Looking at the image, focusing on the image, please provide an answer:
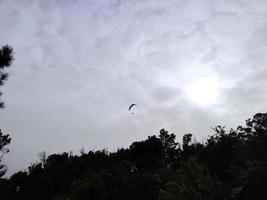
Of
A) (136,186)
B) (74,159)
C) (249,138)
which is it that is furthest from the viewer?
(74,159)

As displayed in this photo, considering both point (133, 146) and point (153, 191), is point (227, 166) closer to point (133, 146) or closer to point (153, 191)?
point (153, 191)

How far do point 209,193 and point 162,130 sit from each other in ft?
128

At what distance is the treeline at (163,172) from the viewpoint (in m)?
36.9

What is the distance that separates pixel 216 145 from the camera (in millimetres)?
54031

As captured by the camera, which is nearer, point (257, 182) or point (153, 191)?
point (257, 182)

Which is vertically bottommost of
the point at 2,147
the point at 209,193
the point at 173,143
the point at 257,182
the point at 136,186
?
the point at 257,182

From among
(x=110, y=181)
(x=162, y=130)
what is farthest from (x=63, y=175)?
(x=110, y=181)

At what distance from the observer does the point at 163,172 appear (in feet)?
171

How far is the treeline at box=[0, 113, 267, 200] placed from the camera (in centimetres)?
3691

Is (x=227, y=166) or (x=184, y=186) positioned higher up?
(x=227, y=166)

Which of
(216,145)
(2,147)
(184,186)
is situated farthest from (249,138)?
(2,147)

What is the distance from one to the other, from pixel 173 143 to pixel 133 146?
8077 millimetres

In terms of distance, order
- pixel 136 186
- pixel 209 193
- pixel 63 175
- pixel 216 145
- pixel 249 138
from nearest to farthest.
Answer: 1. pixel 209 193
2. pixel 136 186
3. pixel 216 145
4. pixel 249 138
5. pixel 63 175

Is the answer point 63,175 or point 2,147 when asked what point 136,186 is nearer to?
point 2,147
